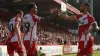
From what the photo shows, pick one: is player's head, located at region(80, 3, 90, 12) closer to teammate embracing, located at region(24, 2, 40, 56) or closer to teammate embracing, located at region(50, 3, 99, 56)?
teammate embracing, located at region(50, 3, 99, 56)

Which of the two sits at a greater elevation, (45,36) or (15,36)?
(45,36)

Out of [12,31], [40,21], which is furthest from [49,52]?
[40,21]

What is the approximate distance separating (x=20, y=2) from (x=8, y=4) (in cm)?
160

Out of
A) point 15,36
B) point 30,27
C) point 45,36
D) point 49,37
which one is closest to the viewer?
point 30,27

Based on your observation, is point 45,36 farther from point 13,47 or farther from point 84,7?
point 84,7

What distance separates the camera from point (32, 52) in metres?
8.88

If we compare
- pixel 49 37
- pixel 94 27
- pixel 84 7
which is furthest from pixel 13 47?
pixel 49 37

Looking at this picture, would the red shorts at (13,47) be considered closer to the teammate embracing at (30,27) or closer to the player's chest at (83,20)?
the teammate embracing at (30,27)

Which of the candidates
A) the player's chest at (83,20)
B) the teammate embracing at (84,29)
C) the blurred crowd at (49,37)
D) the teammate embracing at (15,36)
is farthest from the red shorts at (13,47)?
the blurred crowd at (49,37)

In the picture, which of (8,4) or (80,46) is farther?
(8,4)

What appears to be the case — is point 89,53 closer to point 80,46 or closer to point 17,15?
point 80,46

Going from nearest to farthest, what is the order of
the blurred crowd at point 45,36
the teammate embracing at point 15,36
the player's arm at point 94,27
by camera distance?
the player's arm at point 94,27, the teammate embracing at point 15,36, the blurred crowd at point 45,36

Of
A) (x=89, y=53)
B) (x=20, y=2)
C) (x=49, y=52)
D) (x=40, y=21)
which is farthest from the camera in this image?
(x=20, y=2)

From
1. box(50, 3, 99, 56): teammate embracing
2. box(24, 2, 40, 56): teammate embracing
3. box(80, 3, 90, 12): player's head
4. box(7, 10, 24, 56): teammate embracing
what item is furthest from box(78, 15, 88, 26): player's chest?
box(7, 10, 24, 56): teammate embracing
